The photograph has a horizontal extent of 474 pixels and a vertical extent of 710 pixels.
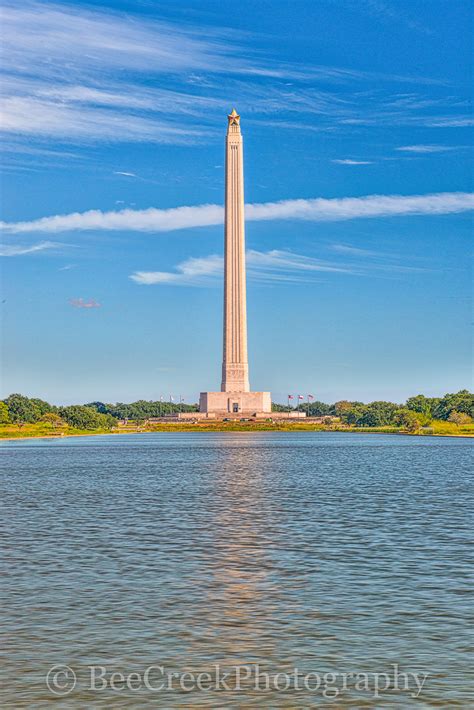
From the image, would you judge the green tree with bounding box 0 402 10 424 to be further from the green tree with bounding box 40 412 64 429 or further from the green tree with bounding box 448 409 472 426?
the green tree with bounding box 448 409 472 426

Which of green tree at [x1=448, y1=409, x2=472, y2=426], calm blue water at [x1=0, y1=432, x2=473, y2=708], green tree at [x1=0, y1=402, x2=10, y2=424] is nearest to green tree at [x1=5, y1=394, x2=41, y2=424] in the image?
green tree at [x1=0, y1=402, x2=10, y2=424]

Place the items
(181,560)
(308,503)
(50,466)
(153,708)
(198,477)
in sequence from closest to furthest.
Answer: (153,708) < (181,560) < (308,503) < (198,477) < (50,466)

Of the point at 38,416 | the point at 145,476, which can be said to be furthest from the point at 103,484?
the point at 38,416

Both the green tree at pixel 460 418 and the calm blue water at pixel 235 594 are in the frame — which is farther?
the green tree at pixel 460 418

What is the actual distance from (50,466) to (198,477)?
64.4ft

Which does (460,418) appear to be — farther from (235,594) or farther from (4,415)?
(235,594)

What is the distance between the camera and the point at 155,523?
36.2 metres

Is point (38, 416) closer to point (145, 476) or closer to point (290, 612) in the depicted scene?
point (145, 476)

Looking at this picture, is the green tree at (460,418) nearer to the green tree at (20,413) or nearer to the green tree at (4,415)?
the green tree at (20,413)

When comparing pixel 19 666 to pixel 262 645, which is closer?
pixel 19 666

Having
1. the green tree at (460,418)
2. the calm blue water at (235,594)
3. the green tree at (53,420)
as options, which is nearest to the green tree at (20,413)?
the green tree at (53,420)

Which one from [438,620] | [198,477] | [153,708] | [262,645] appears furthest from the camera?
[198,477]

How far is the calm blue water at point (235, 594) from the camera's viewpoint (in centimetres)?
1534

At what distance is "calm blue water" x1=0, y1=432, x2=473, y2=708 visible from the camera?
A: 15344mm
